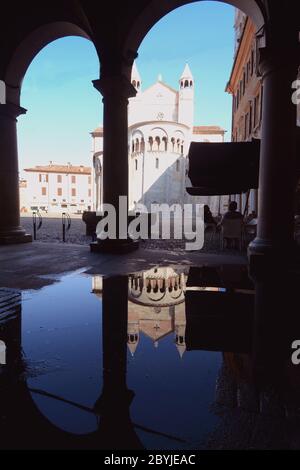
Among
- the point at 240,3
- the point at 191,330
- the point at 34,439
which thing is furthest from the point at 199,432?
the point at 240,3

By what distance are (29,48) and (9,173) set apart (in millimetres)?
3433

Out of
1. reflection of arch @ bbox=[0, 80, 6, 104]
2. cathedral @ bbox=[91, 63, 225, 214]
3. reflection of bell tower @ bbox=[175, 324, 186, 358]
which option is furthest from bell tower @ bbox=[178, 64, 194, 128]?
reflection of bell tower @ bbox=[175, 324, 186, 358]

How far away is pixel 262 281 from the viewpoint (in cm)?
439

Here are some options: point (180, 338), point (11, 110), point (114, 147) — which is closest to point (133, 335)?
point (180, 338)

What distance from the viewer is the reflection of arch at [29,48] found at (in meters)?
7.86

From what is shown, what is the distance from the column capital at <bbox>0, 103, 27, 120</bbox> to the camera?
8.11 metres

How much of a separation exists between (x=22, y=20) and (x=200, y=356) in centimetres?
930

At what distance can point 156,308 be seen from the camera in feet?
10.7

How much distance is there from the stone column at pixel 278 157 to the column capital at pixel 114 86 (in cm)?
311

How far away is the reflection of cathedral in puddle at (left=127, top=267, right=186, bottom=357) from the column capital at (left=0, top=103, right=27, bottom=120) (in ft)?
20.6

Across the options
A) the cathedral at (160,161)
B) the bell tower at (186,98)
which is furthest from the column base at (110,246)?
the bell tower at (186,98)

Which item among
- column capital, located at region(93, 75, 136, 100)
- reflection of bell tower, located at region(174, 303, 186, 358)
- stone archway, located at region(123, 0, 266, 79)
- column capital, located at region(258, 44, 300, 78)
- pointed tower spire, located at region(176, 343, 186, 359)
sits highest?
stone archway, located at region(123, 0, 266, 79)

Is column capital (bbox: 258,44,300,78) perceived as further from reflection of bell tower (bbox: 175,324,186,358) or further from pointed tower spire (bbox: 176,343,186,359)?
pointed tower spire (bbox: 176,343,186,359)
